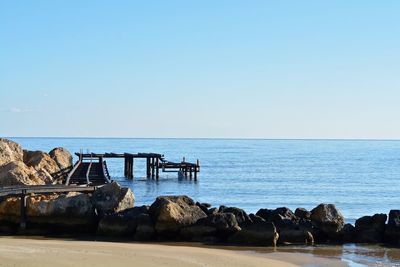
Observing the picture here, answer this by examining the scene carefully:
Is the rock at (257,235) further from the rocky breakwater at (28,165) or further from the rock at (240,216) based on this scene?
the rocky breakwater at (28,165)

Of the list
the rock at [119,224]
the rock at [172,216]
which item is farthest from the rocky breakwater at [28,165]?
the rock at [172,216]

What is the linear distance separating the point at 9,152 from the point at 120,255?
22640 millimetres

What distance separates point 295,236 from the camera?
80.5 ft

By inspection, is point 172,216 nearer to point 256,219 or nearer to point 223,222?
point 223,222

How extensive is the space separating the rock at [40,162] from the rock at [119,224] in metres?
18.2

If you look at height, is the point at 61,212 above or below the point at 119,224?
above

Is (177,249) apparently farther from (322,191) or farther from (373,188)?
(373,188)

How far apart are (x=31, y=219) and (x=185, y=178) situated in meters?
42.7

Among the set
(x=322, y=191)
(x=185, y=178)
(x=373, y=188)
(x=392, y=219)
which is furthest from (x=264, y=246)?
(x=185, y=178)

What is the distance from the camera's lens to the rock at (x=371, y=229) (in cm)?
2536

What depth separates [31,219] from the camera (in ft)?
85.0

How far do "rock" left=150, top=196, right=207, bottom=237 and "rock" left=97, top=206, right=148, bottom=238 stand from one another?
752 millimetres

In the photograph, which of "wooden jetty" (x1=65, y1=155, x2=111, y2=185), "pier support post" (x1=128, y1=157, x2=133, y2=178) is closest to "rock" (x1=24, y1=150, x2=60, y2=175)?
"wooden jetty" (x1=65, y1=155, x2=111, y2=185)

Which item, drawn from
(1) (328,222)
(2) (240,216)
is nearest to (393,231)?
(1) (328,222)
